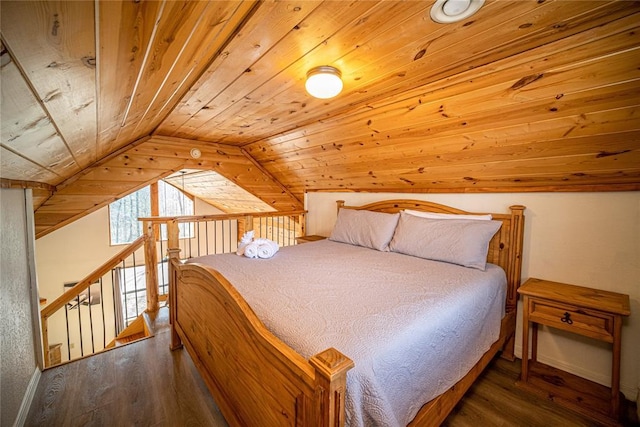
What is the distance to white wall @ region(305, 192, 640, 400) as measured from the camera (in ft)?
5.41

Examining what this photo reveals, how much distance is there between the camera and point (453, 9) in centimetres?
109

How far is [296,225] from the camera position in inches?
183

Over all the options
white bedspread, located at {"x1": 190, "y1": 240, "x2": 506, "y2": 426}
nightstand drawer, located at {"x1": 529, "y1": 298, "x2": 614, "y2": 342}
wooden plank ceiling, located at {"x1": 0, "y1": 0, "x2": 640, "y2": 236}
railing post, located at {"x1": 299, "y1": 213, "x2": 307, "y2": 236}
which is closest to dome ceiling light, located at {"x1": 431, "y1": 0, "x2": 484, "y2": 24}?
wooden plank ceiling, located at {"x1": 0, "y1": 0, "x2": 640, "y2": 236}

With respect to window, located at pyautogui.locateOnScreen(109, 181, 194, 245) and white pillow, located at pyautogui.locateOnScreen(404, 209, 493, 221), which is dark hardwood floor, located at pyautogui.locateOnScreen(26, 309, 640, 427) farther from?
window, located at pyautogui.locateOnScreen(109, 181, 194, 245)

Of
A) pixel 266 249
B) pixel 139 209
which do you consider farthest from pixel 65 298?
pixel 139 209

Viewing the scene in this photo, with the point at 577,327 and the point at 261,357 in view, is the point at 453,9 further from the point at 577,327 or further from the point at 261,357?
the point at 577,327

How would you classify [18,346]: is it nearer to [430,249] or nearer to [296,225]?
[430,249]

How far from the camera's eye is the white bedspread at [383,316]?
96 cm

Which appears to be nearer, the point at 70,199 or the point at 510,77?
the point at 510,77

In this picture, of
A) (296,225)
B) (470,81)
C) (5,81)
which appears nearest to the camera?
(5,81)

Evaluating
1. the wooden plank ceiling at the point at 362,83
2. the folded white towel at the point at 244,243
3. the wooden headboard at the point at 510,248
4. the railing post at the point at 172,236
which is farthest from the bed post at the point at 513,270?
the railing post at the point at 172,236

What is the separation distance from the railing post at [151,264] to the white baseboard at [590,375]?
10.9 feet

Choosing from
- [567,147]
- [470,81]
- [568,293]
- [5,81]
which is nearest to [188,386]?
[5,81]

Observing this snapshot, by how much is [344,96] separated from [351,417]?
1943mm
